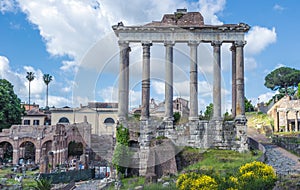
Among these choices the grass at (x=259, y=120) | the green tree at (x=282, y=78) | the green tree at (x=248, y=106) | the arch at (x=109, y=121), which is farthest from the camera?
the green tree at (x=282, y=78)

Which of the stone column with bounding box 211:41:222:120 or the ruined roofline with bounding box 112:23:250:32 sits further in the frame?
the ruined roofline with bounding box 112:23:250:32

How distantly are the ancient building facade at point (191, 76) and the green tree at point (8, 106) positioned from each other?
26456mm

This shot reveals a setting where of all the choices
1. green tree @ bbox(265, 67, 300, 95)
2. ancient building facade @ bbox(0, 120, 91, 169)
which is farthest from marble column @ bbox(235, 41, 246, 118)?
green tree @ bbox(265, 67, 300, 95)

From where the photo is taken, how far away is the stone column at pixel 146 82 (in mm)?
30562

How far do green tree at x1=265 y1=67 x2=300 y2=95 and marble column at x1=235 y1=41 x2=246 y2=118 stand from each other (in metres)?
57.1

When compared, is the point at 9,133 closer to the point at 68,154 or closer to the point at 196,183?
the point at 68,154

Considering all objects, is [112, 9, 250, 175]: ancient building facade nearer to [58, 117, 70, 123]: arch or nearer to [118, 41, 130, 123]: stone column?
[118, 41, 130, 123]: stone column

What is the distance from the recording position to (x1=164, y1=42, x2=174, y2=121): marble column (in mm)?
30688

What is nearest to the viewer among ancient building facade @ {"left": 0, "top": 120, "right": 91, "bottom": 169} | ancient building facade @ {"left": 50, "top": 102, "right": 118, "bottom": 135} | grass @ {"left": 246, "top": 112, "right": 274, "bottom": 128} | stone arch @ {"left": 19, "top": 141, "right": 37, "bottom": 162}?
ancient building facade @ {"left": 0, "top": 120, "right": 91, "bottom": 169}

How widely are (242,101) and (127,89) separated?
10.8 meters

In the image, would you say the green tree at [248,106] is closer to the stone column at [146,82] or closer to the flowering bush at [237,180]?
the stone column at [146,82]

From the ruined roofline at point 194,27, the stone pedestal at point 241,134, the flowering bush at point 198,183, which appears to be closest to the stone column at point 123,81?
the ruined roofline at point 194,27

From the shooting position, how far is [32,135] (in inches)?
1902

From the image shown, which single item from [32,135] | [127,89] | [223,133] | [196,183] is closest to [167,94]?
[127,89]
